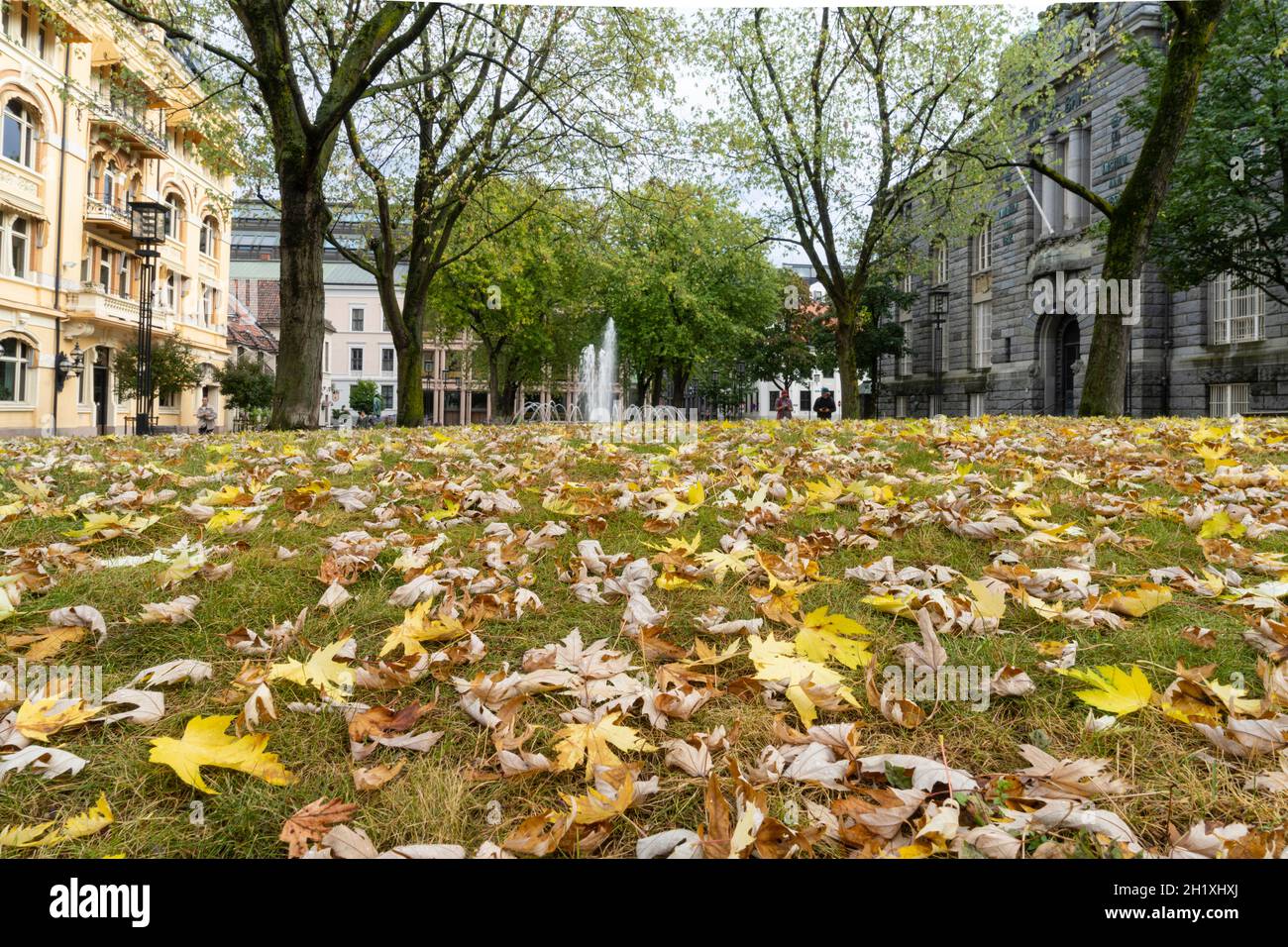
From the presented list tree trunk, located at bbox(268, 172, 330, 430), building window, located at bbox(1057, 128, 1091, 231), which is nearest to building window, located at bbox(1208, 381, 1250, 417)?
building window, located at bbox(1057, 128, 1091, 231)

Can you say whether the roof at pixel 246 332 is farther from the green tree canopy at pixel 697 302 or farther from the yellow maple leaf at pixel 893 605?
the yellow maple leaf at pixel 893 605

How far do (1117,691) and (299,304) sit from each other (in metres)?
13.0

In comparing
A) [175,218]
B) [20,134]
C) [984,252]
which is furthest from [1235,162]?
[175,218]

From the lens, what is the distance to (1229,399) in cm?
2484

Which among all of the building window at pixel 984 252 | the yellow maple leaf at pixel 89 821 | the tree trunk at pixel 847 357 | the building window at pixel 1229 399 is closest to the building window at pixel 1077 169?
the building window at pixel 984 252

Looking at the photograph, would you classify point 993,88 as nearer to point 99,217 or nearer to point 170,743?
point 170,743

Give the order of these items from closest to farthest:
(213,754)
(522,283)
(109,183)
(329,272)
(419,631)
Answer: (213,754), (419,631), (522,283), (109,183), (329,272)

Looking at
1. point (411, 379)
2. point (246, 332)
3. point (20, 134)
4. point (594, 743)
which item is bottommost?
point (594, 743)

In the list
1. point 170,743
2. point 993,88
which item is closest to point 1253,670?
point 170,743

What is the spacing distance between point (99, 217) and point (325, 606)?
38.6 m

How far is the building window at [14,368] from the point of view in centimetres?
2812

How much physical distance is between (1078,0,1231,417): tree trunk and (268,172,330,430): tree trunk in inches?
515

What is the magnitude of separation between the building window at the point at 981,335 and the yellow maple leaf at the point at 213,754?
4015 cm

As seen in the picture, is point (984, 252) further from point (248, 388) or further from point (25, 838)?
point (25, 838)
